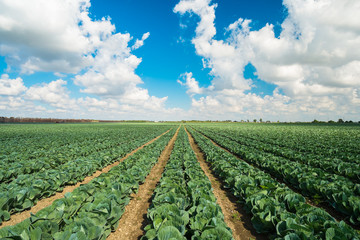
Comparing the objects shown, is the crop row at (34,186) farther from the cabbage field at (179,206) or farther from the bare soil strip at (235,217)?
the bare soil strip at (235,217)

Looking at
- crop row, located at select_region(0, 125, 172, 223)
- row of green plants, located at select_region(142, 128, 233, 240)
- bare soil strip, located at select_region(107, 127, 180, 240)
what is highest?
row of green plants, located at select_region(142, 128, 233, 240)

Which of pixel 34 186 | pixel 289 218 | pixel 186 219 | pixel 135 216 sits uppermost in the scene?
pixel 289 218

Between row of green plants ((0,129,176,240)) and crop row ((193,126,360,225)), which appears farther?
crop row ((193,126,360,225))

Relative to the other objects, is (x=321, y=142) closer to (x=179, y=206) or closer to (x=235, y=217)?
(x=235, y=217)

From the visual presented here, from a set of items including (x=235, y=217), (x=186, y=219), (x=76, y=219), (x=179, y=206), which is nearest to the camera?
(x=186, y=219)

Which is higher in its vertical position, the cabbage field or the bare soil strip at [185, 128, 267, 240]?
the cabbage field

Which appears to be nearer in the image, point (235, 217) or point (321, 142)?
point (235, 217)

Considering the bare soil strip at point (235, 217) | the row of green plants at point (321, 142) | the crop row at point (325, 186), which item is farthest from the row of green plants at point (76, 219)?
the row of green plants at point (321, 142)

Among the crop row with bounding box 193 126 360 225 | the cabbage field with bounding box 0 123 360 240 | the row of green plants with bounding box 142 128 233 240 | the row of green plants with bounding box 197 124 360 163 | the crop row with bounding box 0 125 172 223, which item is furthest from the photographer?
the row of green plants with bounding box 197 124 360 163

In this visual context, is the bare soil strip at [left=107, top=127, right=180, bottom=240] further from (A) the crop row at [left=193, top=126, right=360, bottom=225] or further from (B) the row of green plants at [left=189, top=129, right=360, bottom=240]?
(A) the crop row at [left=193, top=126, right=360, bottom=225]

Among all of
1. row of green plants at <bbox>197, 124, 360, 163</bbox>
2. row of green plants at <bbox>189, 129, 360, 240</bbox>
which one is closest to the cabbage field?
row of green plants at <bbox>189, 129, 360, 240</bbox>

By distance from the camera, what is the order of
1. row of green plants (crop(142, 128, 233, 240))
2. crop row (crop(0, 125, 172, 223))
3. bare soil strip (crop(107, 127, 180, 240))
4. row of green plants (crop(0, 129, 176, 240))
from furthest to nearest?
1. crop row (crop(0, 125, 172, 223))
2. bare soil strip (crop(107, 127, 180, 240))
3. row of green plants (crop(142, 128, 233, 240))
4. row of green plants (crop(0, 129, 176, 240))

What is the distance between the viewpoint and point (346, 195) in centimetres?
564

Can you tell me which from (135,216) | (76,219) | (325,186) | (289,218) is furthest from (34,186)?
(325,186)
